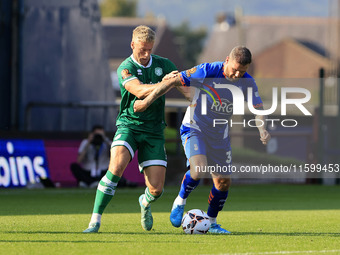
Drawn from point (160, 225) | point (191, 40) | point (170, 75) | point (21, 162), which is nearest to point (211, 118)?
point (170, 75)

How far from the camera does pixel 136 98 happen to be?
1049 cm

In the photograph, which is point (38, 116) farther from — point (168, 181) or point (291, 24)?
point (291, 24)

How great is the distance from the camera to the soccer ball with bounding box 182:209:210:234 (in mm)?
10602

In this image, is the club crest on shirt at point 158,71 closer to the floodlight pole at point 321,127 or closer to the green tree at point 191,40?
the floodlight pole at point 321,127

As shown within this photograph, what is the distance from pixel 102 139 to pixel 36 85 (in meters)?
3.38

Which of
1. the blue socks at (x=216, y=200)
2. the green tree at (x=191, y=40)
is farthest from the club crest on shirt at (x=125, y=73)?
the green tree at (x=191, y=40)

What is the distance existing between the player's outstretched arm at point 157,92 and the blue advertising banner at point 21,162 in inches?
365

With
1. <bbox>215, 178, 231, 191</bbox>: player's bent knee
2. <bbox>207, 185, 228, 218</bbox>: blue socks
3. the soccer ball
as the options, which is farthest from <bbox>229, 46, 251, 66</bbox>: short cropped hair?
the soccer ball

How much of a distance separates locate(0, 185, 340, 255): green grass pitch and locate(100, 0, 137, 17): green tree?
10100cm

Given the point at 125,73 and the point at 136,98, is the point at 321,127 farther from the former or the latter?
the point at 125,73

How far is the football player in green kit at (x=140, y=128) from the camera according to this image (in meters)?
10.3

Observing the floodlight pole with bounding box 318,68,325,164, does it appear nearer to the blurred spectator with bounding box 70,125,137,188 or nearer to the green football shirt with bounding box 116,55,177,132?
the blurred spectator with bounding box 70,125,137,188

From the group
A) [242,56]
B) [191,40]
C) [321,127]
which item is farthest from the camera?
[191,40]

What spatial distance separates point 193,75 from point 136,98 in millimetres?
761
